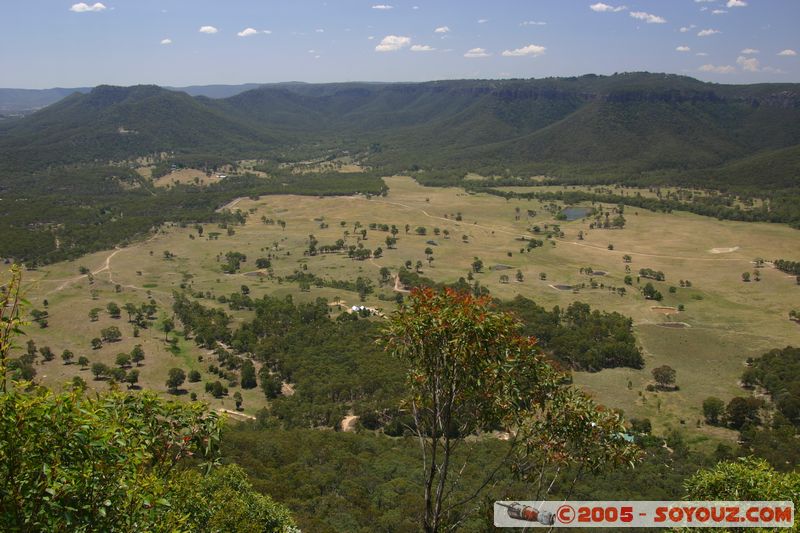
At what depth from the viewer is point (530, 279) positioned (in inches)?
4823


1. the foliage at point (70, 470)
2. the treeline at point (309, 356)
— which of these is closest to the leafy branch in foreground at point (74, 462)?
the foliage at point (70, 470)

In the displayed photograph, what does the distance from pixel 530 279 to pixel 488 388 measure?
11354 cm

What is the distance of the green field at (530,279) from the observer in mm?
77188

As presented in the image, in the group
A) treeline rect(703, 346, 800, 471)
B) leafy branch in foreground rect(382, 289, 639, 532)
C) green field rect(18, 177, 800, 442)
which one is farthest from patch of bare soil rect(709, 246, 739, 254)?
leafy branch in foreground rect(382, 289, 639, 532)

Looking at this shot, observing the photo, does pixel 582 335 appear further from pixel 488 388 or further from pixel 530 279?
pixel 488 388

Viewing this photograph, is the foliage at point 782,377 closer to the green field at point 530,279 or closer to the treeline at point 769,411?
the treeline at point 769,411

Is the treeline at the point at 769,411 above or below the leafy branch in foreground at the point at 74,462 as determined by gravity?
below

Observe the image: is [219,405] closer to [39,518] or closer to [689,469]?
[689,469]

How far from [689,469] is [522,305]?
4807cm

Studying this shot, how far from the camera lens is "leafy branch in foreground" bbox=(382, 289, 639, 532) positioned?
1197 cm

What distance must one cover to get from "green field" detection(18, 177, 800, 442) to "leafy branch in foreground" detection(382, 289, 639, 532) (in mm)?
51795

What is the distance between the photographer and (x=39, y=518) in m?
8.21

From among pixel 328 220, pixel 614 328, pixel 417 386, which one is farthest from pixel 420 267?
pixel 417 386

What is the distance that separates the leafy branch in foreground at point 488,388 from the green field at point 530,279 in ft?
170
